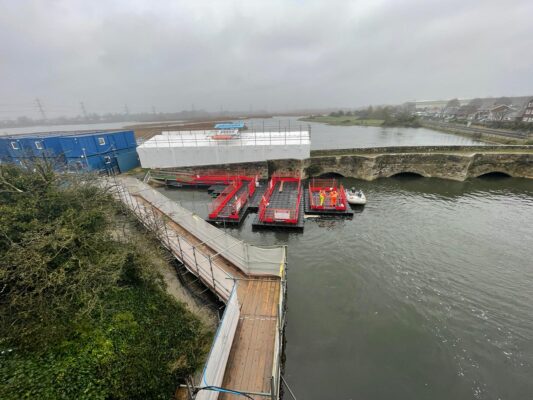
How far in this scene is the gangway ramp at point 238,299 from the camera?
8.00m

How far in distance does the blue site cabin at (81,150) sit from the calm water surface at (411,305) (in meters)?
25.3

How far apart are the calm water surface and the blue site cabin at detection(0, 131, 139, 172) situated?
83.1ft

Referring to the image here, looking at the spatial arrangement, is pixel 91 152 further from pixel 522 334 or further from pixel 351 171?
pixel 522 334

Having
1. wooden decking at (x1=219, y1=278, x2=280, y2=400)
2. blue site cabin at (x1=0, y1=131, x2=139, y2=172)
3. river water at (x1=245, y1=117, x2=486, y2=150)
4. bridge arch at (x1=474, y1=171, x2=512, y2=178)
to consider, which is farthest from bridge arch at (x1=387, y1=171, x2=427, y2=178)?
blue site cabin at (x1=0, y1=131, x2=139, y2=172)

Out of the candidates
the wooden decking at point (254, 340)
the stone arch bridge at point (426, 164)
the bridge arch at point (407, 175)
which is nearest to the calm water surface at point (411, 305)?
the wooden decking at point (254, 340)

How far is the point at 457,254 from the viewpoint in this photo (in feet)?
58.2

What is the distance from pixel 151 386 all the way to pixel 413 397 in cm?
1036

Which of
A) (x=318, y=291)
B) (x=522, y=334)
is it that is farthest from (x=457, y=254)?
(x=318, y=291)

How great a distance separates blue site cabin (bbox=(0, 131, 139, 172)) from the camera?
104ft

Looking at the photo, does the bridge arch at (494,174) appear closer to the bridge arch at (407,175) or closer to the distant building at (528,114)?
the bridge arch at (407,175)

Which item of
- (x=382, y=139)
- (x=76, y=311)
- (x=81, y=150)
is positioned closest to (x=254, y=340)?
(x=76, y=311)

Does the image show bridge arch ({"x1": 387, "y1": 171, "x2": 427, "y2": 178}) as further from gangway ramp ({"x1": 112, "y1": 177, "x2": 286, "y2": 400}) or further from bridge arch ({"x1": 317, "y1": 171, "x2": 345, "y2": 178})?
gangway ramp ({"x1": 112, "y1": 177, "x2": 286, "y2": 400})

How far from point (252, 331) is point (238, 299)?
5.96 feet

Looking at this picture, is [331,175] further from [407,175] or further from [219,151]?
[219,151]
